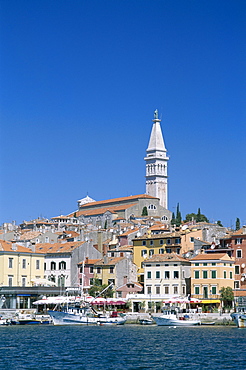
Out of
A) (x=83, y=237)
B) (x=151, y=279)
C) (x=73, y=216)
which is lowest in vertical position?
(x=151, y=279)

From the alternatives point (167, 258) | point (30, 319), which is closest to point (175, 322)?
point (167, 258)

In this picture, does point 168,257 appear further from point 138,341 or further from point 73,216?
point 73,216

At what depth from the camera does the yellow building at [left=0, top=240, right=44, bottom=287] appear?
289 ft

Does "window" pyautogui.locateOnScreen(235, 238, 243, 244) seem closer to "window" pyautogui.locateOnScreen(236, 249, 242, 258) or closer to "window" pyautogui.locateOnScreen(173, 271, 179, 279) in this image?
"window" pyautogui.locateOnScreen(236, 249, 242, 258)

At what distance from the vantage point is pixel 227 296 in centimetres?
8000

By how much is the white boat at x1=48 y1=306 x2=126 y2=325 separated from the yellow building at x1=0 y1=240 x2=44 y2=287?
1378 centimetres

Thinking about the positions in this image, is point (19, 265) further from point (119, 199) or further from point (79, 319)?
point (119, 199)

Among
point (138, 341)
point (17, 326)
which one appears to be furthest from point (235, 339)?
point (17, 326)

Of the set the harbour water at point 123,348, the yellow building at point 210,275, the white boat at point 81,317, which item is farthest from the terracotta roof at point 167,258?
the harbour water at point 123,348

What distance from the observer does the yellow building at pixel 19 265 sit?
88.1 metres

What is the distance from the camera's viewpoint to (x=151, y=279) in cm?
8606

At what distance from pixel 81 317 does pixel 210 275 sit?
15082 millimetres

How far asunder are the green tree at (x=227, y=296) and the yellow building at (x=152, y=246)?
34.5 feet

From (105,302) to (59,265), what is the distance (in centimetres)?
1556
